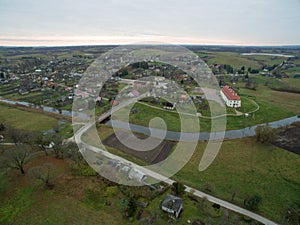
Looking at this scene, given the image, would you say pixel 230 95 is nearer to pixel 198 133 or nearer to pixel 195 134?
pixel 198 133

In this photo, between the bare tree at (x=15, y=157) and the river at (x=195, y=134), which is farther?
the river at (x=195, y=134)

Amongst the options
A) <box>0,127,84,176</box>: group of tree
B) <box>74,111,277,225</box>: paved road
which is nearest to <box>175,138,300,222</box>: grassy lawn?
<box>74,111,277,225</box>: paved road

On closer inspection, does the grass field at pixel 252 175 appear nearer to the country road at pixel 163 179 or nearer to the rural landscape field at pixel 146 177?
the rural landscape field at pixel 146 177

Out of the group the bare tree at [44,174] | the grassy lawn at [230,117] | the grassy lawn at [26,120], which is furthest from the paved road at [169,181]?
the grassy lawn at [230,117]

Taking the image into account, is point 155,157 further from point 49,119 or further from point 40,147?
point 49,119

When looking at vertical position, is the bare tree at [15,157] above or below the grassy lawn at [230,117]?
above

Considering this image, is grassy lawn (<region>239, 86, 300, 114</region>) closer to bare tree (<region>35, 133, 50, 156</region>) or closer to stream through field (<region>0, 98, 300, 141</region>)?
stream through field (<region>0, 98, 300, 141</region>)
